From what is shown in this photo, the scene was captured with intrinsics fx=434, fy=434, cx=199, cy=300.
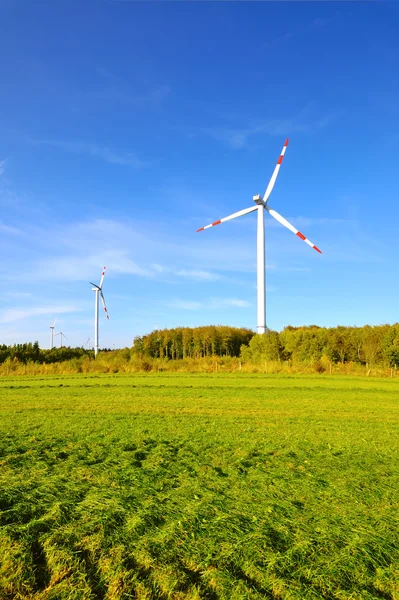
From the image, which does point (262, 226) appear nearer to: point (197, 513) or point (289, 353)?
point (289, 353)

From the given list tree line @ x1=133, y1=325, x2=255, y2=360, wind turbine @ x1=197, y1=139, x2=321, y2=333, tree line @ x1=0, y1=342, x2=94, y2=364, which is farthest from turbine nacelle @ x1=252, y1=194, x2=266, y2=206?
tree line @ x1=133, y1=325, x2=255, y2=360

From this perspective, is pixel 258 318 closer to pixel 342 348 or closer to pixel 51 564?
pixel 342 348

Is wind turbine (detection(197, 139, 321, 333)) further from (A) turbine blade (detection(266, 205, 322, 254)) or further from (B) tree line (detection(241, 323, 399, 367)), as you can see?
(B) tree line (detection(241, 323, 399, 367))

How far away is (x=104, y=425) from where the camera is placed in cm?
946

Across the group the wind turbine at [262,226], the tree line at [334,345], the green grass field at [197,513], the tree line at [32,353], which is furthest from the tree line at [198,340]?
the green grass field at [197,513]

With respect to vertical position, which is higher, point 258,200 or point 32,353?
point 258,200

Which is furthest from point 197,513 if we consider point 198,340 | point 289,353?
point 198,340

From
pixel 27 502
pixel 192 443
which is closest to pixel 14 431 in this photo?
pixel 192 443

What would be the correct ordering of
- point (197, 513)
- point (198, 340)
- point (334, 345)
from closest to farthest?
point (197, 513) < point (334, 345) < point (198, 340)

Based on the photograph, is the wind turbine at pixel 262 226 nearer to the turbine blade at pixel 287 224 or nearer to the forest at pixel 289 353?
the turbine blade at pixel 287 224

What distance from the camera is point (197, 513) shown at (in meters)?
4.09

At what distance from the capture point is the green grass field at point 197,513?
3.00 meters

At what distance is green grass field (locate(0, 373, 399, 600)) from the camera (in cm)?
300

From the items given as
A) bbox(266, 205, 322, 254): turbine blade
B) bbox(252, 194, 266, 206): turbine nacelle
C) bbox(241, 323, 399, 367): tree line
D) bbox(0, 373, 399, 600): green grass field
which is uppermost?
bbox(252, 194, 266, 206): turbine nacelle
